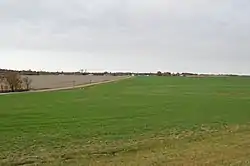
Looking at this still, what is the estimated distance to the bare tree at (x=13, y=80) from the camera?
237 feet

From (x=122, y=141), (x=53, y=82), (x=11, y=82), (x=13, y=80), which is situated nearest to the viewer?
(x=122, y=141)

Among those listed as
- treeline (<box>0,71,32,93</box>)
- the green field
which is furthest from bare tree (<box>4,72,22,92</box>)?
the green field

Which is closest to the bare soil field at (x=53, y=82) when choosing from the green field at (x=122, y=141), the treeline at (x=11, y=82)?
the treeline at (x=11, y=82)

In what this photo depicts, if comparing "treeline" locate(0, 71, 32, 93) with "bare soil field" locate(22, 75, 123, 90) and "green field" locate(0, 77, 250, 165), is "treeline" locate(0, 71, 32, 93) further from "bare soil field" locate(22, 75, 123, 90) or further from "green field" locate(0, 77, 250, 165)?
"green field" locate(0, 77, 250, 165)

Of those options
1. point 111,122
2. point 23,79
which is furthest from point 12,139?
point 23,79

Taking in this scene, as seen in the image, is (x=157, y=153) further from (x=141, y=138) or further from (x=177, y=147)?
(x=141, y=138)

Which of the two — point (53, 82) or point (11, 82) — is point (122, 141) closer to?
point (11, 82)

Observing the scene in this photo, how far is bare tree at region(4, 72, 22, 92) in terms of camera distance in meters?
72.2

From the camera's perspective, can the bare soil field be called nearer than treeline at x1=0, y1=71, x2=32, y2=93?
No

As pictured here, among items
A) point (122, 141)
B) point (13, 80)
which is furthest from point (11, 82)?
point (122, 141)

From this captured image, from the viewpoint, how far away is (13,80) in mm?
73000

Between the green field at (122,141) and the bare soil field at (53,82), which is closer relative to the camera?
the green field at (122,141)

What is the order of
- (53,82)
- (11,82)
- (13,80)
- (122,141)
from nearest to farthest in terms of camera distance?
(122,141) < (11,82) < (13,80) < (53,82)

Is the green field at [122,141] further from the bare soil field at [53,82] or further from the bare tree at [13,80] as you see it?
the bare soil field at [53,82]
